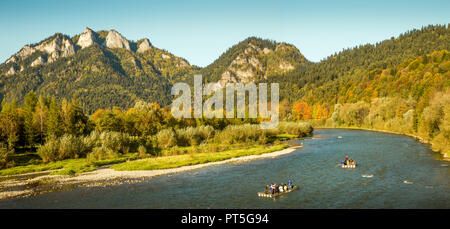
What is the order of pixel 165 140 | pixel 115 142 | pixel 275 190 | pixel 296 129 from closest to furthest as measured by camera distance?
1. pixel 275 190
2. pixel 115 142
3. pixel 165 140
4. pixel 296 129

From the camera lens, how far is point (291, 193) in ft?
137

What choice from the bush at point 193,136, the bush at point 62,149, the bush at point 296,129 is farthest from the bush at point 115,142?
the bush at point 296,129

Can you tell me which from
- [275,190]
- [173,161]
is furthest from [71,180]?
[275,190]

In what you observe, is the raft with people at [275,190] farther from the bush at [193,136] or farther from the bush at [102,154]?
the bush at [193,136]

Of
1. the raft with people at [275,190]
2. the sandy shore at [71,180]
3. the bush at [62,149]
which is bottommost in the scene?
the sandy shore at [71,180]

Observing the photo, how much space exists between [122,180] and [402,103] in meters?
122

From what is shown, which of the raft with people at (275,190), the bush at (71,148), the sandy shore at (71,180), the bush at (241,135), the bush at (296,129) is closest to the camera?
the raft with people at (275,190)

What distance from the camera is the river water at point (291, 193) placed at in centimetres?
3772

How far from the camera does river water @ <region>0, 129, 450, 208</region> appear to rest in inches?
1485

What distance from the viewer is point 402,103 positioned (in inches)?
5153

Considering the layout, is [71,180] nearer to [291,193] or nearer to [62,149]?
[62,149]
